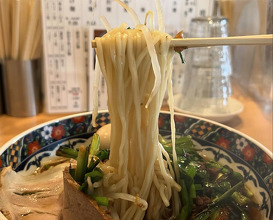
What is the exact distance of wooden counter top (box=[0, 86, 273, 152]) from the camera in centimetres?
133

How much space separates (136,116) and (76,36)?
89 cm

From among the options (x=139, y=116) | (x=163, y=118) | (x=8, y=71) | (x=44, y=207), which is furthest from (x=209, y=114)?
(x=8, y=71)

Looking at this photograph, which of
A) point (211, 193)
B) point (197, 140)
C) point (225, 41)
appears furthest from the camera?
point (197, 140)

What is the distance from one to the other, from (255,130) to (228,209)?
25.3 inches

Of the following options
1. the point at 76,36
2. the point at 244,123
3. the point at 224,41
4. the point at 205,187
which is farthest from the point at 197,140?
the point at 76,36

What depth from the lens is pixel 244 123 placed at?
152cm

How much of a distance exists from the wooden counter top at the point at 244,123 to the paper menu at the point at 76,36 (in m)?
0.13

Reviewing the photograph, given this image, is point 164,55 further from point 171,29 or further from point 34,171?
point 171,29

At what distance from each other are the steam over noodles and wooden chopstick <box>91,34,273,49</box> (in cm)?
3

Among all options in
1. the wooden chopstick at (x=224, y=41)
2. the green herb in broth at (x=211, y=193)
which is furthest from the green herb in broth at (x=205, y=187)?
the wooden chopstick at (x=224, y=41)

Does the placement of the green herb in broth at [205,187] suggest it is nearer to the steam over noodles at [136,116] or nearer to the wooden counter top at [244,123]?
the steam over noodles at [136,116]

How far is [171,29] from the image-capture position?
162 cm

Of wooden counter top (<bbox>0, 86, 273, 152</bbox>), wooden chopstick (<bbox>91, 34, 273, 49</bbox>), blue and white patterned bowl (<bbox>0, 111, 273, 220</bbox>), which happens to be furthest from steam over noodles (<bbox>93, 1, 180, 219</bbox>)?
wooden counter top (<bbox>0, 86, 273, 152</bbox>)

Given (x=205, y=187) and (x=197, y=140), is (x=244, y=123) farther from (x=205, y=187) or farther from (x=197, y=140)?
(x=205, y=187)
